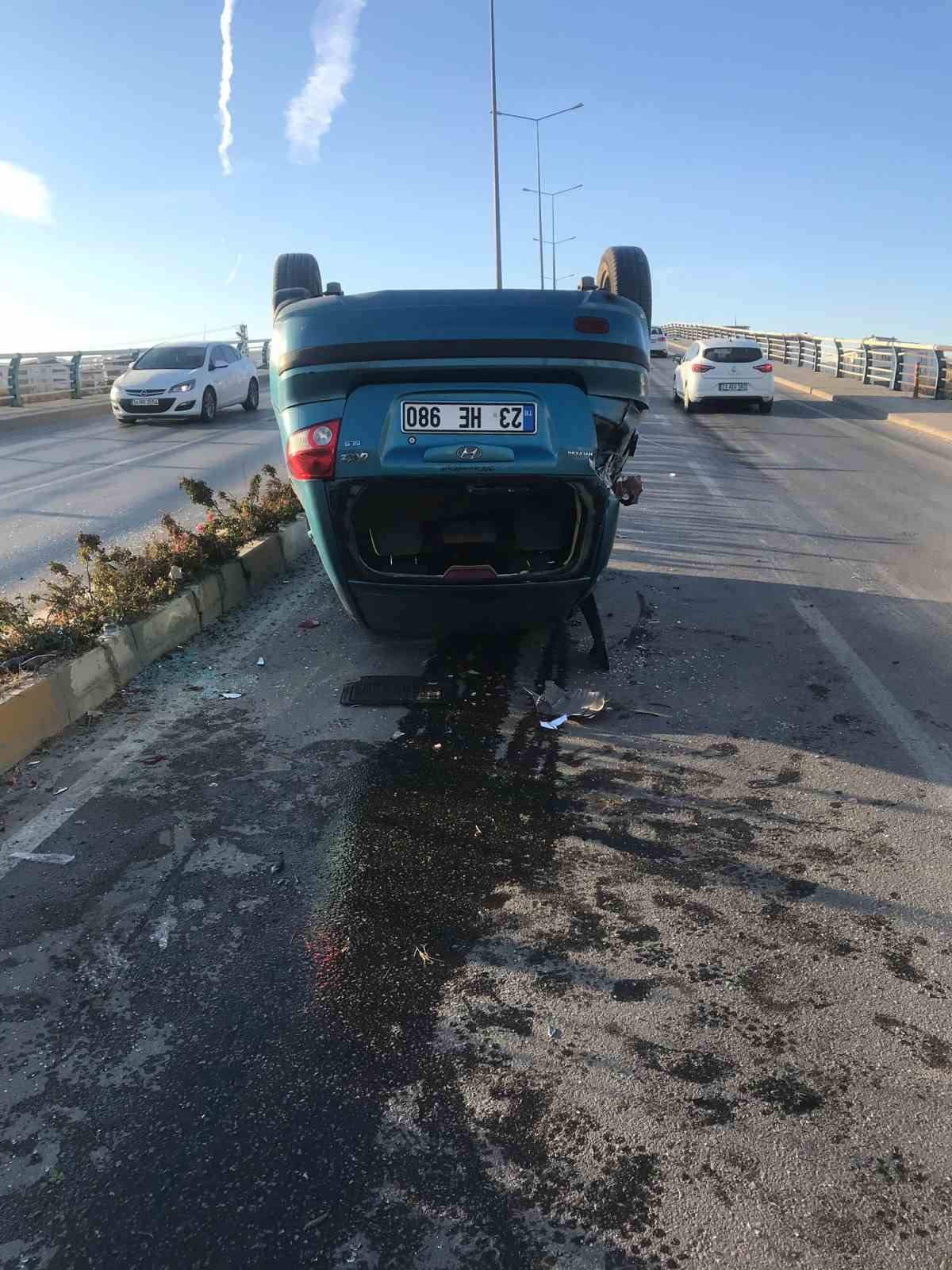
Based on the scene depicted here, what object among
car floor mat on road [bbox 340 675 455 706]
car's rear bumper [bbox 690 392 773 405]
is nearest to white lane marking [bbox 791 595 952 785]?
car floor mat on road [bbox 340 675 455 706]

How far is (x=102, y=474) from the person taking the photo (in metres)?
13.4

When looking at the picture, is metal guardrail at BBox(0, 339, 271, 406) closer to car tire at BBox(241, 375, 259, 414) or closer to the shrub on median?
car tire at BBox(241, 375, 259, 414)

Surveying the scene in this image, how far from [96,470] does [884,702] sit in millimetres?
11766

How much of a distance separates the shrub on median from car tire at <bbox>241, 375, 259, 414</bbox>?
15.2 metres

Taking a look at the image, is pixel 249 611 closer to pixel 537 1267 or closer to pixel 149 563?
pixel 149 563

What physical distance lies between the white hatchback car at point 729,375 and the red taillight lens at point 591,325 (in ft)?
55.6

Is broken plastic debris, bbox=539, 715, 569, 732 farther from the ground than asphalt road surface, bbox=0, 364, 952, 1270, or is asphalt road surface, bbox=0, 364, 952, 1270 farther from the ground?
broken plastic debris, bbox=539, 715, 569, 732

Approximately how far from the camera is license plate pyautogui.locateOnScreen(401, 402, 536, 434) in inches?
172

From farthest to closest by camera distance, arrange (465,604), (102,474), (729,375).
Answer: (729,375)
(102,474)
(465,604)

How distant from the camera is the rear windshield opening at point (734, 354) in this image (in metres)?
20.8

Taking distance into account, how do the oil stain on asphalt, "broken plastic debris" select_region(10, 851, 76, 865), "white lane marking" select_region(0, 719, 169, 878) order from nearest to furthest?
the oil stain on asphalt
"broken plastic debris" select_region(10, 851, 76, 865)
"white lane marking" select_region(0, 719, 169, 878)

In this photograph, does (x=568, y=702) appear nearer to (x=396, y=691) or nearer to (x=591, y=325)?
(x=396, y=691)

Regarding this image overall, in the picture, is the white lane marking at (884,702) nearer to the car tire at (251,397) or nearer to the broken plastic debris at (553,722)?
the broken plastic debris at (553,722)

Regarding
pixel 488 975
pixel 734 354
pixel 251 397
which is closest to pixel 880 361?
pixel 734 354
